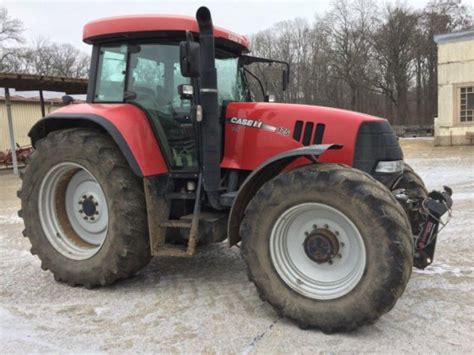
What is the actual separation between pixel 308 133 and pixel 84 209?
89.4 inches

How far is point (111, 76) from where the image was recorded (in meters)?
4.52

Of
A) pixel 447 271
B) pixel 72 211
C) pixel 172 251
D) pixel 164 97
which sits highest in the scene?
pixel 164 97

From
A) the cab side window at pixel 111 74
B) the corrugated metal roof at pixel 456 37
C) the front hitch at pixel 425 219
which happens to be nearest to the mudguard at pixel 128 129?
the cab side window at pixel 111 74

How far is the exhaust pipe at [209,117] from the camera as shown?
3781 mm

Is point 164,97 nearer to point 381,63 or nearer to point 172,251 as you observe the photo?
point 172,251

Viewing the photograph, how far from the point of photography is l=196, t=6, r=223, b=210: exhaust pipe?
3781 mm

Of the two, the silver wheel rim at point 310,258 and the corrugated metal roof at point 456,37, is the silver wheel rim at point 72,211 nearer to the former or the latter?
the silver wheel rim at point 310,258

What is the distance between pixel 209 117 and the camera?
3953mm

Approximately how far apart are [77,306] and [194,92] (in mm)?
2059

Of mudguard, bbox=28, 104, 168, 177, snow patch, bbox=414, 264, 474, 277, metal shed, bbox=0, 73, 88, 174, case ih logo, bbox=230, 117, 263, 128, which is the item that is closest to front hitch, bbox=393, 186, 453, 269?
snow patch, bbox=414, 264, 474, 277

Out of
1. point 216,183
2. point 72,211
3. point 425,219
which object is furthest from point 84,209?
point 425,219

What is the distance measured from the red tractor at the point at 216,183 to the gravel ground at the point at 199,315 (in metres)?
0.21

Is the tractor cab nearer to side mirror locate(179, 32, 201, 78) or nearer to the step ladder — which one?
the step ladder

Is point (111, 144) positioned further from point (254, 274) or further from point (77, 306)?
point (254, 274)
